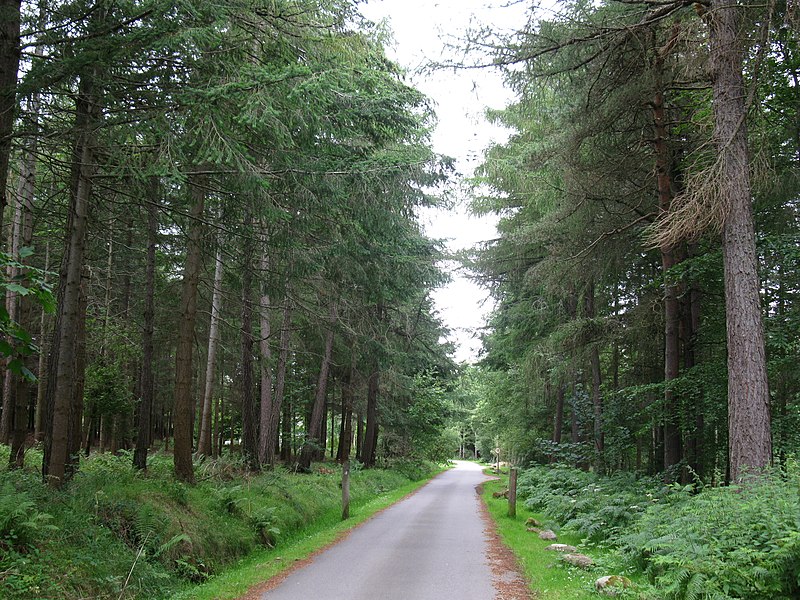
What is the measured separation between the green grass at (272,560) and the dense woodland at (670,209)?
251 inches

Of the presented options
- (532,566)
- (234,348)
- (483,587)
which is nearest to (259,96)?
(483,587)

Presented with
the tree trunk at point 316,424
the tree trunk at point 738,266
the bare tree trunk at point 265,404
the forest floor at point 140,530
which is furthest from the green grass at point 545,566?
the tree trunk at point 316,424

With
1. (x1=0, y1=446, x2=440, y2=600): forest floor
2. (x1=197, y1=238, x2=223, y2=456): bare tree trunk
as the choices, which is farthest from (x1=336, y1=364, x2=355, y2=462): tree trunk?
(x1=0, y1=446, x2=440, y2=600): forest floor

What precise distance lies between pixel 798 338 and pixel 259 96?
32.2ft

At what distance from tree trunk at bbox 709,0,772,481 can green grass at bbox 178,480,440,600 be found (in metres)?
6.69

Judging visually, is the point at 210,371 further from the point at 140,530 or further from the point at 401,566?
the point at 401,566

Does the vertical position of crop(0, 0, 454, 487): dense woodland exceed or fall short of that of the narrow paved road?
it exceeds it

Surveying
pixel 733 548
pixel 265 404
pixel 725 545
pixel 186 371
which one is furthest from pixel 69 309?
pixel 265 404

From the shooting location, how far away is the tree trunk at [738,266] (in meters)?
7.78

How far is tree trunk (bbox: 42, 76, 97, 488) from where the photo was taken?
7988 millimetres

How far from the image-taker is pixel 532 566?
27.8ft

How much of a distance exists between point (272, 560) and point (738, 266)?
836 centimetres

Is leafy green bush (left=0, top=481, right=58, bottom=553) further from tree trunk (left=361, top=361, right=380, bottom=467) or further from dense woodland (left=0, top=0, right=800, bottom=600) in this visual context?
tree trunk (left=361, top=361, right=380, bottom=467)

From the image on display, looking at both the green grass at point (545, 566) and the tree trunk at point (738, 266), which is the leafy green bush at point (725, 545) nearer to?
the green grass at point (545, 566)
